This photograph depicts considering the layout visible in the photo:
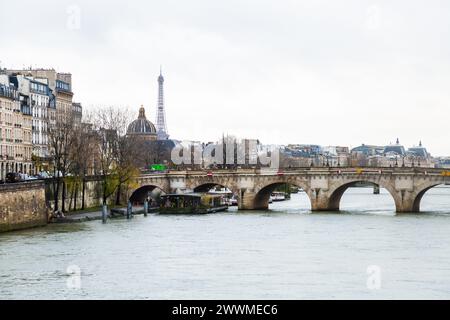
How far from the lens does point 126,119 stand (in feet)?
289

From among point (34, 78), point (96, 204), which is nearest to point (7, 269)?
point (96, 204)

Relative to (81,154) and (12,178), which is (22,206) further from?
(81,154)

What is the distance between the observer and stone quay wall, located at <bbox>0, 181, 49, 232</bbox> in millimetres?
55594

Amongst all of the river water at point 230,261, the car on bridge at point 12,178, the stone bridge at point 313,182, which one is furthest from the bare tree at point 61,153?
the stone bridge at point 313,182

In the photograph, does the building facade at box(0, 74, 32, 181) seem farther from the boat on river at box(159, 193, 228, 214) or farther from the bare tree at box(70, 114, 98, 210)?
the boat on river at box(159, 193, 228, 214)

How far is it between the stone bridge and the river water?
10.5 meters

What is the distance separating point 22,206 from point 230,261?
18773mm

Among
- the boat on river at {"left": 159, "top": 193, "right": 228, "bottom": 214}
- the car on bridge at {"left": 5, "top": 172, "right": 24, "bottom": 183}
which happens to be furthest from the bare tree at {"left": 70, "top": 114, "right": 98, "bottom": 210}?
the boat on river at {"left": 159, "top": 193, "right": 228, "bottom": 214}

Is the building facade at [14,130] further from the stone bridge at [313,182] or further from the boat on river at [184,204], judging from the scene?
the boat on river at [184,204]

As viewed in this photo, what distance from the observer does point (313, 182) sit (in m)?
79.6

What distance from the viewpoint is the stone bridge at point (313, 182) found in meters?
74.5

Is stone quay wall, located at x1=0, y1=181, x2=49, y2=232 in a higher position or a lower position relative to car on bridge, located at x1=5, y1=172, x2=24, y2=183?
lower

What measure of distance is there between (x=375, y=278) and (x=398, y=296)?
3.30 metres

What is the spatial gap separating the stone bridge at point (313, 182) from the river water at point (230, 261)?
34.3 ft
